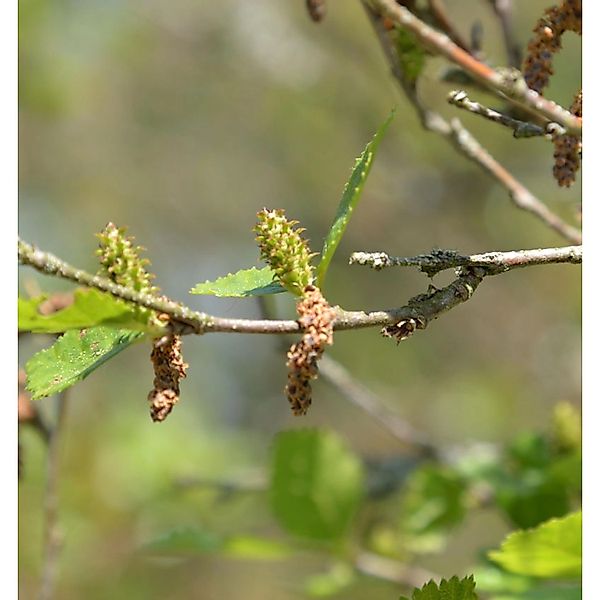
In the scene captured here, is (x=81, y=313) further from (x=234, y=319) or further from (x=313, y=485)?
(x=313, y=485)

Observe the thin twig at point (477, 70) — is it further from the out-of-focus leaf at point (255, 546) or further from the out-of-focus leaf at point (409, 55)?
the out-of-focus leaf at point (255, 546)

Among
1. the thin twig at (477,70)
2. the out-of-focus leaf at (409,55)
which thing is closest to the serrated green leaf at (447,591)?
the thin twig at (477,70)

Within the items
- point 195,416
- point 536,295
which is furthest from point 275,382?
point 195,416

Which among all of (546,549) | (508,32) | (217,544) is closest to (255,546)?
(217,544)

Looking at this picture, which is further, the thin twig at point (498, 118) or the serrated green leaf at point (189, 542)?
the serrated green leaf at point (189, 542)

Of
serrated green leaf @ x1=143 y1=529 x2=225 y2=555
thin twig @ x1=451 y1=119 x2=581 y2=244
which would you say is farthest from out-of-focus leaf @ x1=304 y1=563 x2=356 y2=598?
thin twig @ x1=451 y1=119 x2=581 y2=244

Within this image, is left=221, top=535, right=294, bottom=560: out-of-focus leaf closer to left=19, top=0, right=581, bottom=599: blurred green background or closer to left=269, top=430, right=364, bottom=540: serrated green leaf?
left=269, top=430, right=364, bottom=540: serrated green leaf
